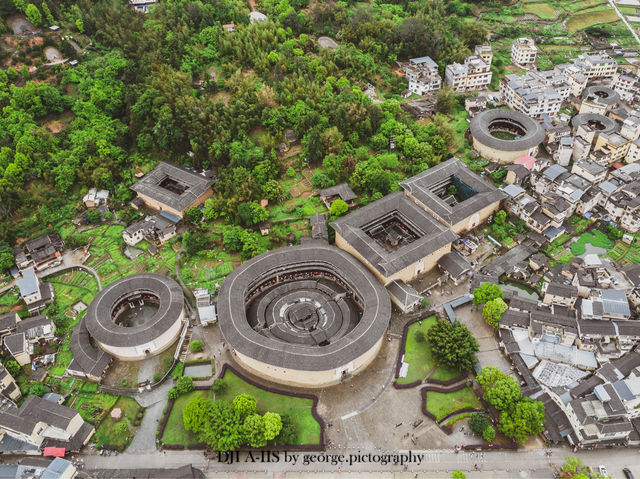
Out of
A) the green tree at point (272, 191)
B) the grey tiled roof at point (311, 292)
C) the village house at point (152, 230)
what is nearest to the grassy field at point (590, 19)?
the green tree at point (272, 191)

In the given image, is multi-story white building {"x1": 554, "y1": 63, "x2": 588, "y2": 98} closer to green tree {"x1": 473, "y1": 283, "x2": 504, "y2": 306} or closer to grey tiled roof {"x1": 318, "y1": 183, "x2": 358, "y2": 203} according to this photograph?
grey tiled roof {"x1": 318, "y1": 183, "x2": 358, "y2": 203}

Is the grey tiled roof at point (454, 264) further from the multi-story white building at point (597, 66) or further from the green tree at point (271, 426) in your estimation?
the multi-story white building at point (597, 66)

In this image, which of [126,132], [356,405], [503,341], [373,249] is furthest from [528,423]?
[126,132]

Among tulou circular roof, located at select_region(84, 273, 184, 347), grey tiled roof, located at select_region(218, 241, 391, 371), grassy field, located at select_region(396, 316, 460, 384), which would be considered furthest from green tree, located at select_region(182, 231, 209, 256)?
grassy field, located at select_region(396, 316, 460, 384)

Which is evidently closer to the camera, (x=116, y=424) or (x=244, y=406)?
(x=244, y=406)

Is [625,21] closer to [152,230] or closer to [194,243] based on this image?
[194,243]

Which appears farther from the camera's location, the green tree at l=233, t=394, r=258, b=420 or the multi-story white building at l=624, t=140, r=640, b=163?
the multi-story white building at l=624, t=140, r=640, b=163

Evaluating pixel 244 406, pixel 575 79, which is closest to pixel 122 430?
pixel 244 406
